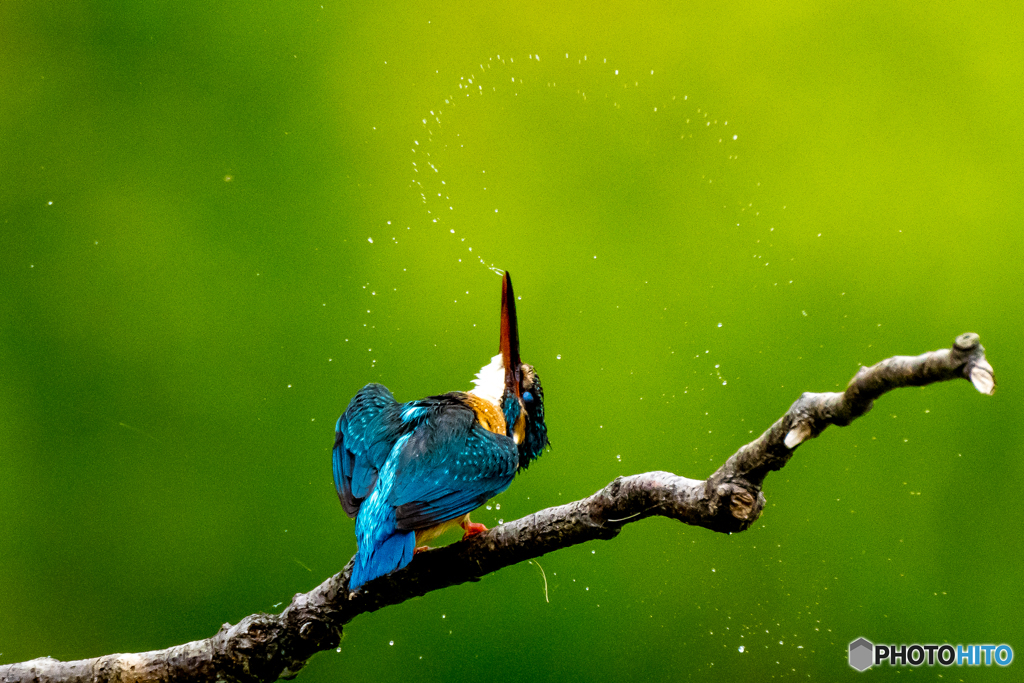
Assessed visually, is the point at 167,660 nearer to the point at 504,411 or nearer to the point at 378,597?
the point at 378,597

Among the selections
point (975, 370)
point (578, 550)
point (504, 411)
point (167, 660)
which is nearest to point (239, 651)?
point (167, 660)

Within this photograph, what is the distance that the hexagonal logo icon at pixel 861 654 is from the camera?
2480 millimetres

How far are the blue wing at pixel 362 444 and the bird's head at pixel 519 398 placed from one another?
0.26 metres

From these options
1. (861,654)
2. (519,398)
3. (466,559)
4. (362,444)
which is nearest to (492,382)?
(519,398)

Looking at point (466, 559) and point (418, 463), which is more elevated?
point (418, 463)

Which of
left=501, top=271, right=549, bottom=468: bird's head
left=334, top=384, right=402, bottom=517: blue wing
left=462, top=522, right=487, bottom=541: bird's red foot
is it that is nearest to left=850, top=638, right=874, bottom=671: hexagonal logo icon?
left=501, top=271, right=549, bottom=468: bird's head

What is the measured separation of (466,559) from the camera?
152 centimetres

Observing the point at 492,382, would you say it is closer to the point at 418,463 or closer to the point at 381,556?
the point at 418,463

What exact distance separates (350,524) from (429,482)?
4.17 ft

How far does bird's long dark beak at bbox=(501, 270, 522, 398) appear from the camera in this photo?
77.2 inches

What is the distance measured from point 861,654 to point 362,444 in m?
1.56

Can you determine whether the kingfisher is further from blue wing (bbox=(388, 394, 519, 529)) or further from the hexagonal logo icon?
the hexagonal logo icon

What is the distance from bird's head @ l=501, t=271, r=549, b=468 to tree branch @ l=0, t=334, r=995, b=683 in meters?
0.44

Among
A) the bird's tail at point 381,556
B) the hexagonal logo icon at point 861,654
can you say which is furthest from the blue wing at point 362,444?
the hexagonal logo icon at point 861,654
